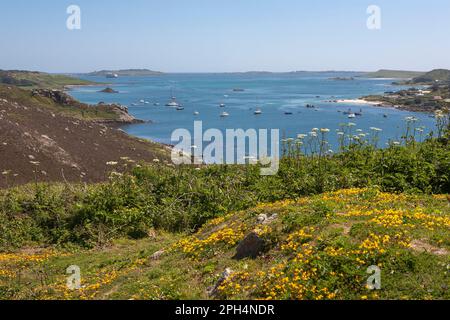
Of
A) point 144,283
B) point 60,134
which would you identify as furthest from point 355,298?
point 60,134

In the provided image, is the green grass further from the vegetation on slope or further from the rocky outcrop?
the vegetation on slope

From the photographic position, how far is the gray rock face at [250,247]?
10.7 m

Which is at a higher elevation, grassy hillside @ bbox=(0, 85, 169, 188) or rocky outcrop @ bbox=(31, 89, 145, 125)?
rocky outcrop @ bbox=(31, 89, 145, 125)

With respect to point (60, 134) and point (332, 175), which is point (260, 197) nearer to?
point (332, 175)

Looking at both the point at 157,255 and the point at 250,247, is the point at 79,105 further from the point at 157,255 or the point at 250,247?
the point at 250,247

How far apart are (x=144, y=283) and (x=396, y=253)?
18.5 ft

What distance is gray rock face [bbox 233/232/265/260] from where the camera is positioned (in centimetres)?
1070

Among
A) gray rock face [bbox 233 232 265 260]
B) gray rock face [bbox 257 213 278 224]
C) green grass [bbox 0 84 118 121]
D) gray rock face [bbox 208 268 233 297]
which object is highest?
green grass [bbox 0 84 118 121]

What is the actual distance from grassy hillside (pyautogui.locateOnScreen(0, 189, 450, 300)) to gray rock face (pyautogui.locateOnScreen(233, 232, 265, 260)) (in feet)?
0.40

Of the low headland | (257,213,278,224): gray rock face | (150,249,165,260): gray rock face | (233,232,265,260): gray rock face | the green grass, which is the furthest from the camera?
the green grass

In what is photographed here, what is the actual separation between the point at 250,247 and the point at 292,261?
1755 mm

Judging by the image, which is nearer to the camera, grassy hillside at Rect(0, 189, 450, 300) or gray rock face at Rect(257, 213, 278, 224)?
grassy hillside at Rect(0, 189, 450, 300)

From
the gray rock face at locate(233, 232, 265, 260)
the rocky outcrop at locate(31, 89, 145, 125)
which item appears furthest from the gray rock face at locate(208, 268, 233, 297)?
the rocky outcrop at locate(31, 89, 145, 125)
